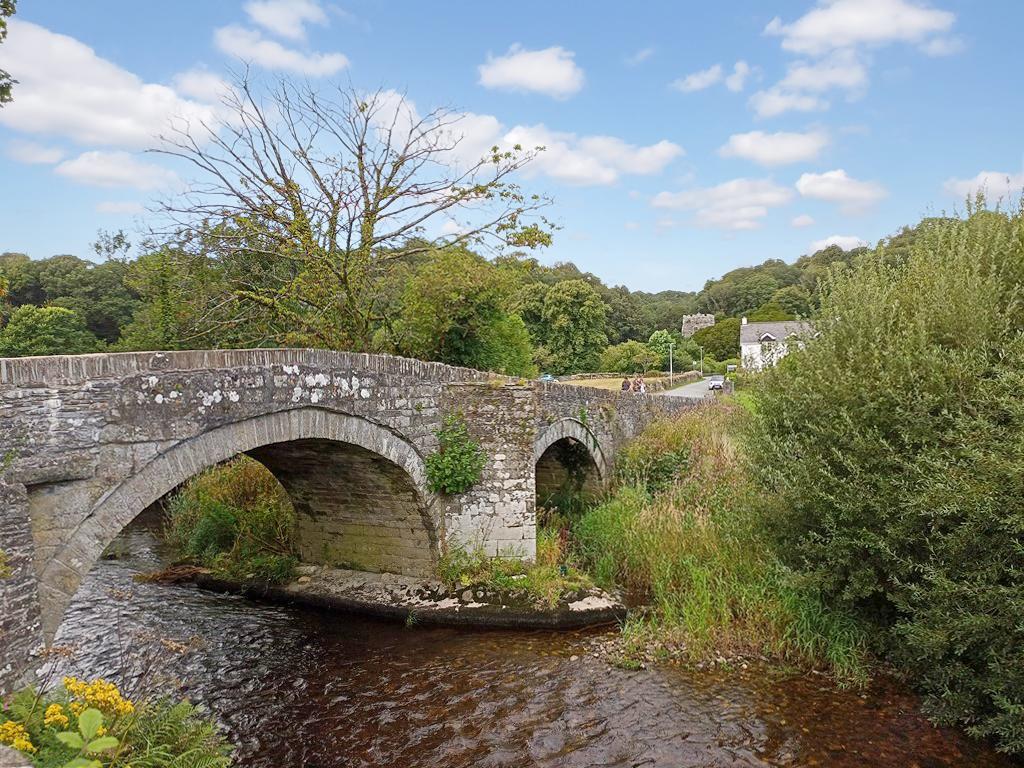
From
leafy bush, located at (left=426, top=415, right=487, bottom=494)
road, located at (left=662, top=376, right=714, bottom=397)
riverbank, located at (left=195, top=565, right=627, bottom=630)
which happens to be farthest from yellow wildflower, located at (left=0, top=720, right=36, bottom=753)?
road, located at (left=662, top=376, right=714, bottom=397)

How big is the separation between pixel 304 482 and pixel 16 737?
638 centimetres

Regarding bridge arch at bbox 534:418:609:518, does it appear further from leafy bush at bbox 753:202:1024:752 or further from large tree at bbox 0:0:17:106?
large tree at bbox 0:0:17:106

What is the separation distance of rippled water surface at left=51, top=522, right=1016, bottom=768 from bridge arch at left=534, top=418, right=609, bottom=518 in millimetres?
5086

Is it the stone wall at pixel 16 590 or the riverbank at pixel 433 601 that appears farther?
the riverbank at pixel 433 601

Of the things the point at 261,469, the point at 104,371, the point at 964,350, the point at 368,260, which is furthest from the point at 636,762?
the point at 368,260

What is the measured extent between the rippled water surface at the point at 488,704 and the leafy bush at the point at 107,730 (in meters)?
1.31

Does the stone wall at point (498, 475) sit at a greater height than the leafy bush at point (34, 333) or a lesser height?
lesser

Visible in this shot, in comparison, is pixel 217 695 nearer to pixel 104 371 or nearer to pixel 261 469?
pixel 104 371

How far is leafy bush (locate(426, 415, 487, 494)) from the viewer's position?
8977mm

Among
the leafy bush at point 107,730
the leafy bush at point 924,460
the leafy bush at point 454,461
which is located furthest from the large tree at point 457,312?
the leafy bush at point 107,730

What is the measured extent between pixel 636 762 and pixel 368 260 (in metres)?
9.32

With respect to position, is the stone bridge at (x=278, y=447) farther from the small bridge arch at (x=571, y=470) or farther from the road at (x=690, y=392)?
the road at (x=690, y=392)

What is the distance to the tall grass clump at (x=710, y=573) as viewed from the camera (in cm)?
729

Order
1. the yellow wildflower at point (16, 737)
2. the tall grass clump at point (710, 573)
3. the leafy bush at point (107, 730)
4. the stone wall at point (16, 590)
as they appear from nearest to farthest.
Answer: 1. the yellow wildflower at point (16, 737)
2. the leafy bush at point (107, 730)
3. the stone wall at point (16, 590)
4. the tall grass clump at point (710, 573)
